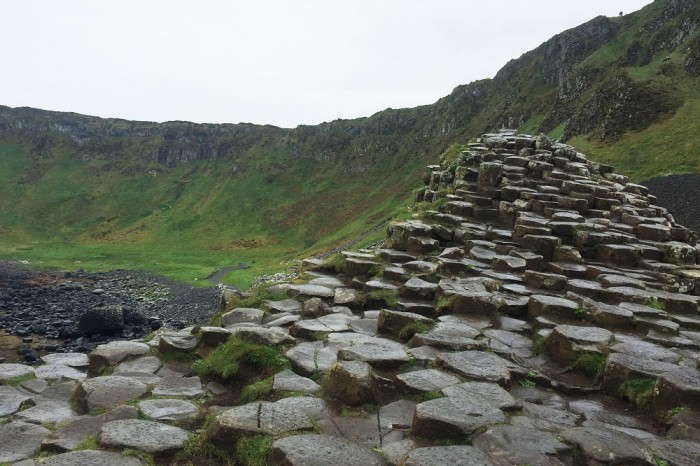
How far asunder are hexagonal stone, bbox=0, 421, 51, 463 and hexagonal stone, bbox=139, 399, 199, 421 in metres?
1.24

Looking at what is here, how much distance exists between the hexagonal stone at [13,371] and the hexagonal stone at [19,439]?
2278 mm

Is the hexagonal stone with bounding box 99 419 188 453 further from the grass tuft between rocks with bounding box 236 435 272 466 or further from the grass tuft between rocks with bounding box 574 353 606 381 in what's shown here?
the grass tuft between rocks with bounding box 574 353 606 381

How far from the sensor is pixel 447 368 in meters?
8.00

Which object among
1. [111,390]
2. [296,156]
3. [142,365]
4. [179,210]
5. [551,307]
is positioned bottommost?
[179,210]

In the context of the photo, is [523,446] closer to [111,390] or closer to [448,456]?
[448,456]

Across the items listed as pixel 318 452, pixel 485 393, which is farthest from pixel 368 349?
pixel 318 452

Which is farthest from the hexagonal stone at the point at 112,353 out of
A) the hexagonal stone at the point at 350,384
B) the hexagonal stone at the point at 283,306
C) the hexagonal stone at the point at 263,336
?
the hexagonal stone at the point at 350,384

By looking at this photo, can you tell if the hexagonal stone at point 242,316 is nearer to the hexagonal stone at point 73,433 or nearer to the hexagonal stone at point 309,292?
the hexagonal stone at point 309,292

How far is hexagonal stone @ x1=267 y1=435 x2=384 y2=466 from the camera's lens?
540cm

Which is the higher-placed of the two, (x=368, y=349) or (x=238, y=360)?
(x=368, y=349)

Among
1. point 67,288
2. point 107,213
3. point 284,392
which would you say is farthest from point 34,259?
point 284,392

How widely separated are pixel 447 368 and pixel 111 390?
5377 mm

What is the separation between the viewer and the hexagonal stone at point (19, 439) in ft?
19.3

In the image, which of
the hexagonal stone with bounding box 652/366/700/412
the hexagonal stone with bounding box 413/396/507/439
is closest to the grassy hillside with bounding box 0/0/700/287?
the hexagonal stone with bounding box 652/366/700/412
